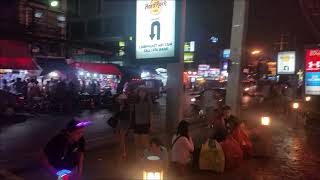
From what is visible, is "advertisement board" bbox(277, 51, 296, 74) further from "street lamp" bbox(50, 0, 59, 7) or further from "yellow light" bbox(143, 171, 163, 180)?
"yellow light" bbox(143, 171, 163, 180)

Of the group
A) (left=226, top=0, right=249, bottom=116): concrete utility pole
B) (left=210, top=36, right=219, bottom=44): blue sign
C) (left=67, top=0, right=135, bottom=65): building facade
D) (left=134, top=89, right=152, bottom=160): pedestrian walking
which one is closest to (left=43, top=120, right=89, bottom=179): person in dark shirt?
(left=134, top=89, right=152, bottom=160): pedestrian walking

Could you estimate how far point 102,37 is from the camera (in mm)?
51750

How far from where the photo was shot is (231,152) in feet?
34.1

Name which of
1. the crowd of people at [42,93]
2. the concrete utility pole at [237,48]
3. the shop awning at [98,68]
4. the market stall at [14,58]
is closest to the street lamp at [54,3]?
the shop awning at [98,68]

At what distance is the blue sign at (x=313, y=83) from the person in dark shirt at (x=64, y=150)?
1834 centimetres

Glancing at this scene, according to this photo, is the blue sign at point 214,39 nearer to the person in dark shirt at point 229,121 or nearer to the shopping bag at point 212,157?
the person in dark shirt at point 229,121

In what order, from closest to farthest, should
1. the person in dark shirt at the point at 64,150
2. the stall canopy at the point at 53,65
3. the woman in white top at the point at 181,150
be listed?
the person in dark shirt at the point at 64,150 < the woman in white top at the point at 181,150 < the stall canopy at the point at 53,65

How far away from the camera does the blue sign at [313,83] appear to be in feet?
71.4

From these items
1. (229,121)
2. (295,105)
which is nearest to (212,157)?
(229,121)

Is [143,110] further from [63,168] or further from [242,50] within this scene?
[242,50]

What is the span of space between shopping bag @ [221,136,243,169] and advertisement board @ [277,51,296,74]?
23208mm

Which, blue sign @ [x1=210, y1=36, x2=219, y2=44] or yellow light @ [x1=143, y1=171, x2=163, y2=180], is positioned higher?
blue sign @ [x1=210, y1=36, x2=219, y2=44]

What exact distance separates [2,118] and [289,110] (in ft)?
47.1

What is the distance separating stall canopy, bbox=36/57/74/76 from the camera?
25.8 m
